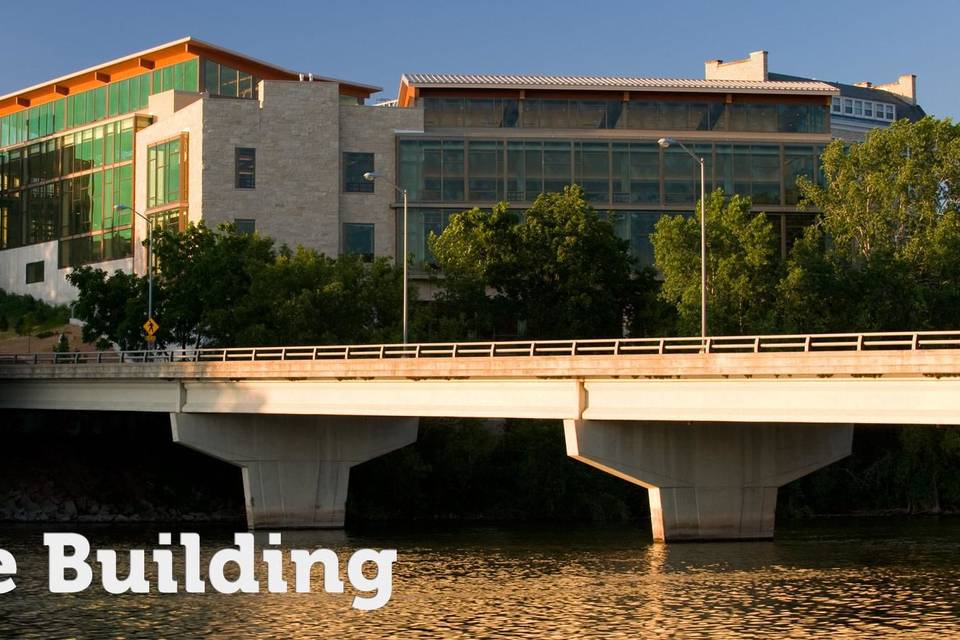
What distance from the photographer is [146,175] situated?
109 metres

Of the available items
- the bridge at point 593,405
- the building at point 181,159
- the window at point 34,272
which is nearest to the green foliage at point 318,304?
the bridge at point 593,405

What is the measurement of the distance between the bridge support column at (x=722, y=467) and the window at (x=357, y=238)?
48580 millimetres

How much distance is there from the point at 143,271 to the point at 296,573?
2408 inches

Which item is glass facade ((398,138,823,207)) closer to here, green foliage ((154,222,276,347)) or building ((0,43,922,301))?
building ((0,43,922,301))

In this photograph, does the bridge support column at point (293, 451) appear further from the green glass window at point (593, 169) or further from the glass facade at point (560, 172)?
the green glass window at point (593, 169)

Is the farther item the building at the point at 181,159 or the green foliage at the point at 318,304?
the building at the point at 181,159

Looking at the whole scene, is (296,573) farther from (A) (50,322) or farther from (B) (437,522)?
(A) (50,322)

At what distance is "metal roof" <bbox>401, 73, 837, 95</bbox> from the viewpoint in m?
101

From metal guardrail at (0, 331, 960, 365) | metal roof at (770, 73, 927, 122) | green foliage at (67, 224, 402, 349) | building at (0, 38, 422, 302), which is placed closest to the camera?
metal guardrail at (0, 331, 960, 365)

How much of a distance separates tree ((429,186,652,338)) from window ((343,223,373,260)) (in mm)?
10467

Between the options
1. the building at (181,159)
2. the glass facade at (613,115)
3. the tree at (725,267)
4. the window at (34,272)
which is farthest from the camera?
the window at (34,272)

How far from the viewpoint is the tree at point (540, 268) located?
89.4 meters

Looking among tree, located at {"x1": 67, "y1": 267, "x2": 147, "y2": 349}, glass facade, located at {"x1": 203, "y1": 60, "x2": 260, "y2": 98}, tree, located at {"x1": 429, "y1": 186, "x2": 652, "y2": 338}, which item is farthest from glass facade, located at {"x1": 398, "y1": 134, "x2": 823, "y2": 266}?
glass facade, located at {"x1": 203, "y1": 60, "x2": 260, "y2": 98}

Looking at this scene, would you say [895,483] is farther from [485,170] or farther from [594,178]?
[485,170]
